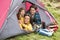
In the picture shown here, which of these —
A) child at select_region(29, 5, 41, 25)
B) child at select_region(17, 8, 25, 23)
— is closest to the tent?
child at select_region(17, 8, 25, 23)

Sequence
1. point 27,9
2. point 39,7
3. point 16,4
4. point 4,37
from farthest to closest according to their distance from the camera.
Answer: point 27,9
point 39,7
point 16,4
point 4,37

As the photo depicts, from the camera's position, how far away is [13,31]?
4293 millimetres

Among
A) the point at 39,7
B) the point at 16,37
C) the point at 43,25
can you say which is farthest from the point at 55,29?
the point at 16,37

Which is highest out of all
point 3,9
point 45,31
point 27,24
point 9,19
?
point 3,9

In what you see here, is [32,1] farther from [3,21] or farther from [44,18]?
[3,21]

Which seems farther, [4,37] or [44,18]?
Result: [44,18]

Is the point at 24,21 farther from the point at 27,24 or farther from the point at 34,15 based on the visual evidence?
the point at 34,15

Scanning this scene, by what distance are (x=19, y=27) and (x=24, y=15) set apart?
405mm

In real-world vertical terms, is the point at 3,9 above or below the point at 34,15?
above

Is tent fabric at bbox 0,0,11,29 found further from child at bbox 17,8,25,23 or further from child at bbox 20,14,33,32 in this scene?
child at bbox 20,14,33,32

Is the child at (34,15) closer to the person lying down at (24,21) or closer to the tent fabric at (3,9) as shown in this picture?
the person lying down at (24,21)

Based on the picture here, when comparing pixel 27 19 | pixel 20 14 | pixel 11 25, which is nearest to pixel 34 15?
pixel 27 19

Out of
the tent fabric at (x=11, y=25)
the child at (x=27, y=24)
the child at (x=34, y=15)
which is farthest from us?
the child at (x=34, y=15)

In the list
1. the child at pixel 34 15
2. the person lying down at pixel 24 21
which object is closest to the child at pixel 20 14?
the person lying down at pixel 24 21
